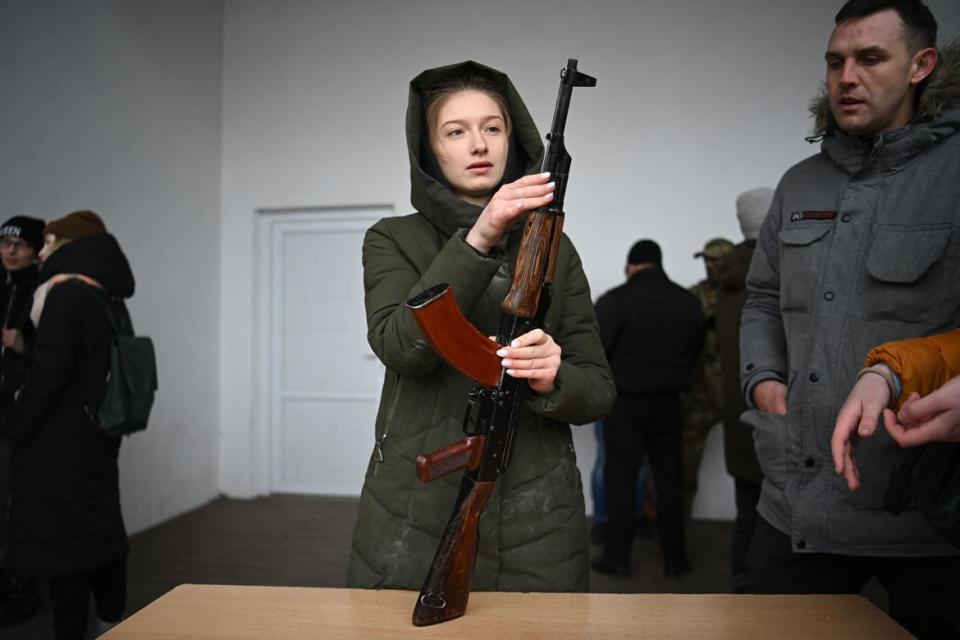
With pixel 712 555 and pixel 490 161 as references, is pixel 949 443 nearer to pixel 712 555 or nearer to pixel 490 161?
pixel 490 161

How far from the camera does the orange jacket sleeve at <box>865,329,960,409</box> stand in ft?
3.18

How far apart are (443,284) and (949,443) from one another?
81 centimetres

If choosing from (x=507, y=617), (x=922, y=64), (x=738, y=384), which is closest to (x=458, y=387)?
(x=507, y=617)

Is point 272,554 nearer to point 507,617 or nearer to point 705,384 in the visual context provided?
point 705,384

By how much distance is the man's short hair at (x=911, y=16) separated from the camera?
1.20 m

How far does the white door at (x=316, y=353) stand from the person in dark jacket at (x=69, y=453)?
8.04 ft

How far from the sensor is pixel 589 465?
4371 mm

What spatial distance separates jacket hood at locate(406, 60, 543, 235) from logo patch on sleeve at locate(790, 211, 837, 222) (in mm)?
562

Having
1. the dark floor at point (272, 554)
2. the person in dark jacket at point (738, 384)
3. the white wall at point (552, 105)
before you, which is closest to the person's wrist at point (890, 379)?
the person in dark jacket at point (738, 384)

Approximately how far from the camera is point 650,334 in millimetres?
3266

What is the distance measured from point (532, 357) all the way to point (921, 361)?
1.92 ft

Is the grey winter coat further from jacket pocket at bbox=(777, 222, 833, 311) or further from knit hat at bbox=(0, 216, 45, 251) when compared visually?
knit hat at bbox=(0, 216, 45, 251)

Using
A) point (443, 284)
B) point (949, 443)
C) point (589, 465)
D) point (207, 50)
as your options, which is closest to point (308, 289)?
point (207, 50)

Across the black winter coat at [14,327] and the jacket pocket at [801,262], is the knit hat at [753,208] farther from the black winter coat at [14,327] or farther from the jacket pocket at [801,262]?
the black winter coat at [14,327]
